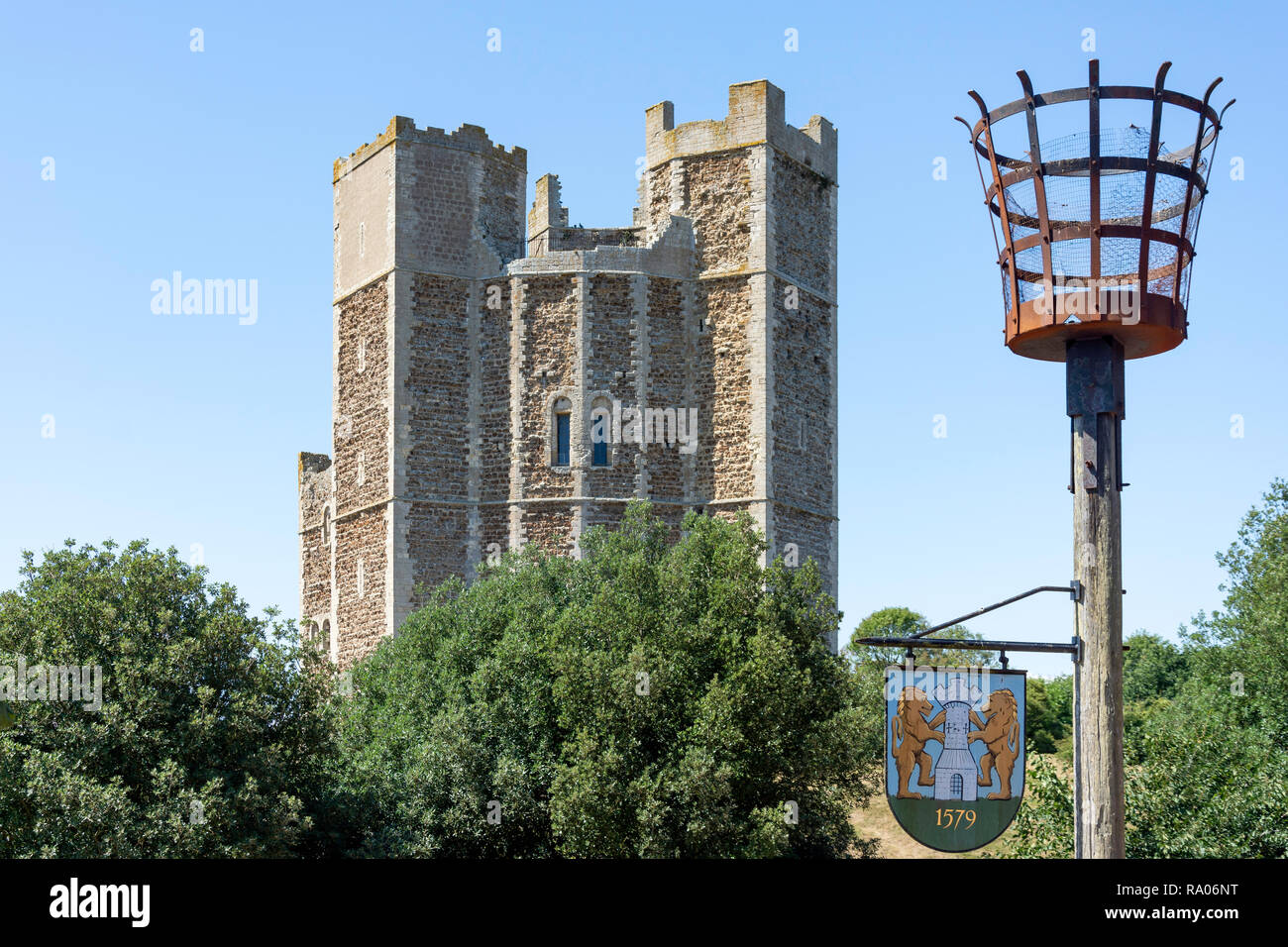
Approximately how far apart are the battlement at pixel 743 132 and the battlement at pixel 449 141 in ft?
11.6

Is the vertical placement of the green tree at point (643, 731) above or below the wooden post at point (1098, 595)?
below

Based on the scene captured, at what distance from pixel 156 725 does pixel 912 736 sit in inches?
598

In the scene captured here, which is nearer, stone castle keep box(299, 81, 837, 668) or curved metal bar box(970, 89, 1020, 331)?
curved metal bar box(970, 89, 1020, 331)

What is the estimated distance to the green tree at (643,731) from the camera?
25.6 meters

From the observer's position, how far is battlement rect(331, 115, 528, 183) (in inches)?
1558

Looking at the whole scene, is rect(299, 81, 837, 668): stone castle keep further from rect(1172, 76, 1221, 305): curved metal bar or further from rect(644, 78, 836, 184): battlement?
rect(1172, 76, 1221, 305): curved metal bar

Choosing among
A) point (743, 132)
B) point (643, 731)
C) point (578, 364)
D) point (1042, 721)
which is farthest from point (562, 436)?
point (1042, 721)

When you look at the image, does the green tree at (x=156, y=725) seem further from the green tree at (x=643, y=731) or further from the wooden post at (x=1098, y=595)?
the wooden post at (x=1098, y=595)

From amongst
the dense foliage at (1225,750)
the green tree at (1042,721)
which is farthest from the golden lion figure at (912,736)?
the green tree at (1042,721)

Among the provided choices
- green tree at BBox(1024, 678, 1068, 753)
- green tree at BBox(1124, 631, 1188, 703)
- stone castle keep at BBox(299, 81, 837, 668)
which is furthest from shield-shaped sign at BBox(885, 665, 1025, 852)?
green tree at BBox(1124, 631, 1188, 703)

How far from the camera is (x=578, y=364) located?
3872 cm

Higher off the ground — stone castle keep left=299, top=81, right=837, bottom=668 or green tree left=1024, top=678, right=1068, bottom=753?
stone castle keep left=299, top=81, right=837, bottom=668

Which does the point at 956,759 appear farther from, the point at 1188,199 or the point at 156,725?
the point at 156,725
